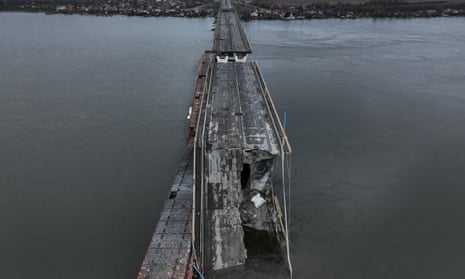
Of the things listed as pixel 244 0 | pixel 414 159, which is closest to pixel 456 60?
pixel 414 159

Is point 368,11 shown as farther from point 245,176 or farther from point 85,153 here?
point 85,153

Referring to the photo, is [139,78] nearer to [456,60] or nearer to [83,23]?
[456,60]

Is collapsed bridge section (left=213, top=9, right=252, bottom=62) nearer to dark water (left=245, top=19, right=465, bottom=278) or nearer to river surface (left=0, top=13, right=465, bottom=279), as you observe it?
river surface (left=0, top=13, right=465, bottom=279)

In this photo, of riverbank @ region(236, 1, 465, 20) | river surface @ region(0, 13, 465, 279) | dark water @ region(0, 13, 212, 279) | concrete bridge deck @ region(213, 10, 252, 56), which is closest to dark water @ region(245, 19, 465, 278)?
river surface @ region(0, 13, 465, 279)

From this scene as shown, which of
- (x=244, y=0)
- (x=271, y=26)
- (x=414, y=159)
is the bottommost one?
(x=414, y=159)

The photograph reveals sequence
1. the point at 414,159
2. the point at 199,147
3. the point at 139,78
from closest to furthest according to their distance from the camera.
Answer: the point at 199,147, the point at 414,159, the point at 139,78

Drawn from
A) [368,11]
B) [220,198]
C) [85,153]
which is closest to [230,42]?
[85,153]
